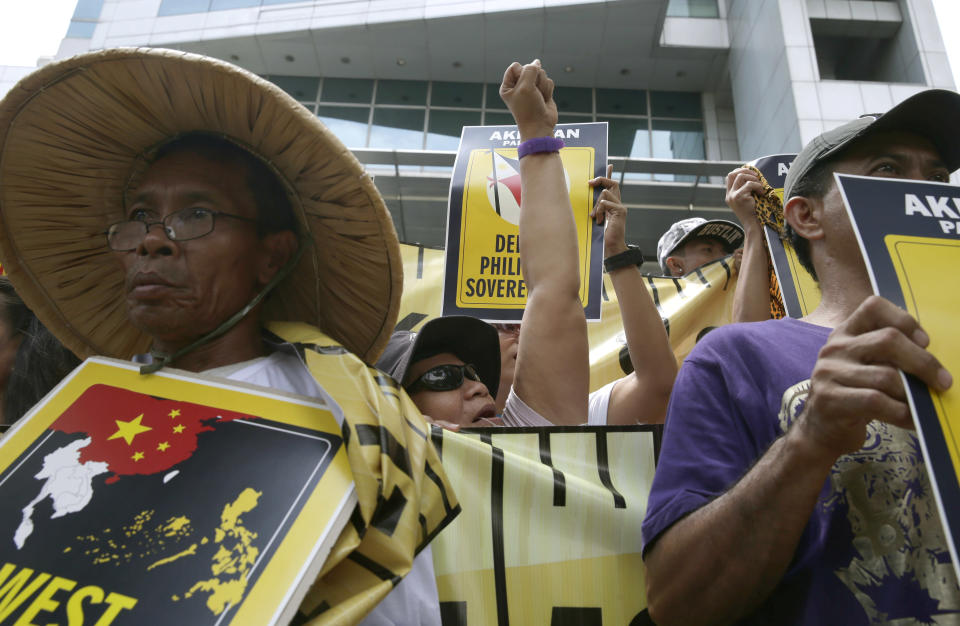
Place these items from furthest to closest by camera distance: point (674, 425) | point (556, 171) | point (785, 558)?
point (556, 171)
point (674, 425)
point (785, 558)

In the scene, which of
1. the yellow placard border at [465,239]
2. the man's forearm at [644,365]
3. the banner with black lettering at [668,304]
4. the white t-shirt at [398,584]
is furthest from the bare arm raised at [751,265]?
the white t-shirt at [398,584]

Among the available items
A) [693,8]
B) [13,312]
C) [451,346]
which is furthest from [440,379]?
[693,8]

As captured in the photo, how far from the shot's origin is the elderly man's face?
1283mm

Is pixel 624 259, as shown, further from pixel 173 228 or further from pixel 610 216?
pixel 173 228

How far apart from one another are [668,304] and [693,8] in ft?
38.2

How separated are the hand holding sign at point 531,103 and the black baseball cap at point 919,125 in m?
0.74

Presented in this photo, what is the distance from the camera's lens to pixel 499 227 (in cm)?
255

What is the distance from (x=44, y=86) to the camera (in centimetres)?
134

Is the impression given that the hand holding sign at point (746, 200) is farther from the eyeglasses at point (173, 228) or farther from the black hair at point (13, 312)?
the black hair at point (13, 312)

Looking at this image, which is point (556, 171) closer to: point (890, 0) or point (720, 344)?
point (720, 344)

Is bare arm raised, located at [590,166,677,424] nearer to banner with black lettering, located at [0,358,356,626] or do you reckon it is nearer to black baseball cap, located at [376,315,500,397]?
black baseball cap, located at [376,315,500,397]

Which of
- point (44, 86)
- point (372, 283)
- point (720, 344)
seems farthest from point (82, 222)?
point (720, 344)

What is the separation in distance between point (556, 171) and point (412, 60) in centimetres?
1216

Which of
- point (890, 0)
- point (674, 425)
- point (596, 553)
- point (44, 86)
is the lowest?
point (596, 553)
